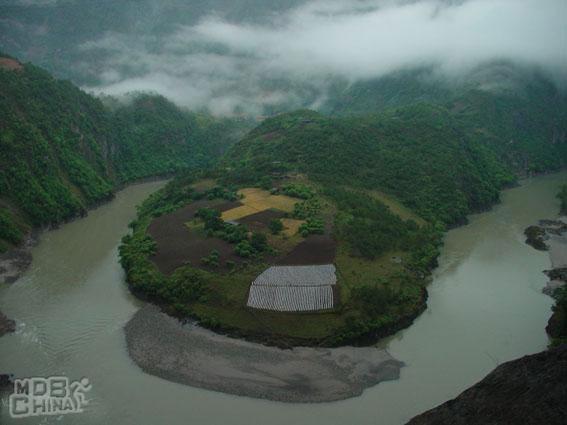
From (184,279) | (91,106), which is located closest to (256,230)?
(184,279)

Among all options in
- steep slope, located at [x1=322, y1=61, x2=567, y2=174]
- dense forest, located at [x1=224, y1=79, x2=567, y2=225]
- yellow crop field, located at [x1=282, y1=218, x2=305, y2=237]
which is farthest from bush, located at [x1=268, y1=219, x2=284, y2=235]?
steep slope, located at [x1=322, y1=61, x2=567, y2=174]

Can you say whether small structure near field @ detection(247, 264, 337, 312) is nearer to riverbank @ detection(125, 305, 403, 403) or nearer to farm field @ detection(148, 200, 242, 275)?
riverbank @ detection(125, 305, 403, 403)

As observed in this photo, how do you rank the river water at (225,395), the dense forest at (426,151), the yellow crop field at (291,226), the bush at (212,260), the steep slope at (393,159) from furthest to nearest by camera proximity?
the dense forest at (426,151) → the steep slope at (393,159) → the yellow crop field at (291,226) → the bush at (212,260) → the river water at (225,395)

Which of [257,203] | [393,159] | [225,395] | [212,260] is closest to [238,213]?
[257,203]

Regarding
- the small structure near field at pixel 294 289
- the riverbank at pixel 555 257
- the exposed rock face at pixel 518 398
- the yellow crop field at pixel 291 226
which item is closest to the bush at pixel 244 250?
the small structure near field at pixel 294 289

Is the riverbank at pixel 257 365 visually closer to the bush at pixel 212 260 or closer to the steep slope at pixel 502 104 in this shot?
the bush at pixel 212 260

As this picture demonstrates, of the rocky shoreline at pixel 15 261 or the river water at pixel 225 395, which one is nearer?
the river water at pixel 225 395
